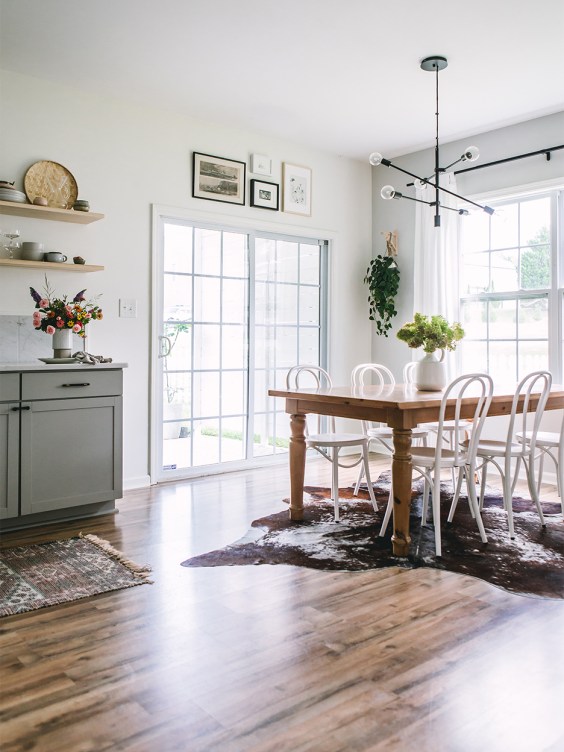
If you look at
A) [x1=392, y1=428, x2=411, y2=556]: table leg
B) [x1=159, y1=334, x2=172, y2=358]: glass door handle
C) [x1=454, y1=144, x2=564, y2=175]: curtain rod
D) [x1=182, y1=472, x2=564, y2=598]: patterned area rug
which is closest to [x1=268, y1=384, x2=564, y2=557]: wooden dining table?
[x1=392, y1=428, x2=411, y2=556]: table leg

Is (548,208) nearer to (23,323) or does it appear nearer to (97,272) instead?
(97,272)

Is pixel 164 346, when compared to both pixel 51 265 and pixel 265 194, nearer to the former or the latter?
pixel 51 265

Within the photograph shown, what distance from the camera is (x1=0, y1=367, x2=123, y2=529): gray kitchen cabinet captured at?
3.42 m

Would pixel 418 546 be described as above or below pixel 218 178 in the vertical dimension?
below

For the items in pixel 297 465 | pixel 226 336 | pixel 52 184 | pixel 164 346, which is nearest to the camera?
pixel 297 465

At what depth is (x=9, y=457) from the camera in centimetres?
336

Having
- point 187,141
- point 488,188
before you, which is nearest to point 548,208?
point 488,188

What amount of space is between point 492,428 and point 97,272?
3.26 meters

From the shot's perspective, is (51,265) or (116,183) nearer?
(51,265)

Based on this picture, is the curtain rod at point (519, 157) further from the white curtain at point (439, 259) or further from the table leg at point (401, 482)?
the table leg at point (401, 482)

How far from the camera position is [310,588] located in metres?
2.63

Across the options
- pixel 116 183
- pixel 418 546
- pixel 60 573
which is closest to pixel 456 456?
pixel 418 546

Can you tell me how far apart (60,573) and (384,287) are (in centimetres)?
390

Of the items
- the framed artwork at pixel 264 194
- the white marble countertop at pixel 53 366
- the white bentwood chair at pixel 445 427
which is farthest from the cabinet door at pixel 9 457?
the framed artwork at pixel 264 194
